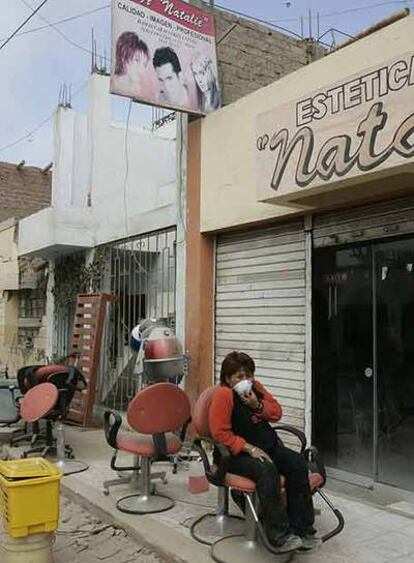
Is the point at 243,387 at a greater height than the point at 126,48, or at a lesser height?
lesser

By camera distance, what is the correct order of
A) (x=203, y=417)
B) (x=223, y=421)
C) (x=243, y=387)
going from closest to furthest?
1. (x=223, y=421)
2. (x=243, y=387)
3. (x=203, y=417)

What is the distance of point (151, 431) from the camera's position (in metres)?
5.24

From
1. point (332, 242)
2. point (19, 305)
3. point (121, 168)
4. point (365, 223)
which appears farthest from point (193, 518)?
point (19, 305)

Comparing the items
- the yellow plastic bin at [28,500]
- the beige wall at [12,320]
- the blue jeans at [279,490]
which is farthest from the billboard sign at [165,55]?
the beige wall at [12,320]

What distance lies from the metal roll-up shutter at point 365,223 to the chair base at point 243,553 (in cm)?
306

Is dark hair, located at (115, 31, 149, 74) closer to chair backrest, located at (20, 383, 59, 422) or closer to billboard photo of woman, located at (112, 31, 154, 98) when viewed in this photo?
billboard photo of woman, located at (112, 31, 154, 98)

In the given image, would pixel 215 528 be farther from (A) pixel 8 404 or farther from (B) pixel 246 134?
(A) pixel 8 404

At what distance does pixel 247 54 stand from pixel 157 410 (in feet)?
18.0

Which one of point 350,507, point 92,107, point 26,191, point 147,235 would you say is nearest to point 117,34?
point 147,235

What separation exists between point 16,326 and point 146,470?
32.9 feet

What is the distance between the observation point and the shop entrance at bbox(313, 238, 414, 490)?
5.55 meters

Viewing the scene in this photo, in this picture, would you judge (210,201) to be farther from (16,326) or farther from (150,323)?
(16,326)

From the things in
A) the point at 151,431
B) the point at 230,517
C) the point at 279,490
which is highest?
the point at 151,431

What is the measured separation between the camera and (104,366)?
988cm
